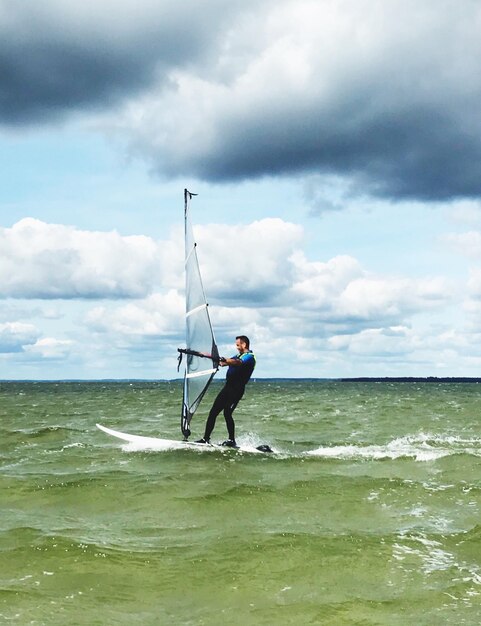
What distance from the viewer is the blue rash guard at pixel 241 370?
15.7 metres

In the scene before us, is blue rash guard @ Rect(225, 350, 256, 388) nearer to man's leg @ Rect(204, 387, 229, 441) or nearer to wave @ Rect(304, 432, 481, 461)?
man's leg @ Rect(204, 387, 229, 441)

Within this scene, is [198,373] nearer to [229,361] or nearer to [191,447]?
[229,361]

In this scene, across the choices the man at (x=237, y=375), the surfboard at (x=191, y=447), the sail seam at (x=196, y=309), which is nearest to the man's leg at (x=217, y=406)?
the man at (x=237, y=375)

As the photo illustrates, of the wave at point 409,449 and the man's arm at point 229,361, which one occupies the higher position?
the man's arm at point 229,361

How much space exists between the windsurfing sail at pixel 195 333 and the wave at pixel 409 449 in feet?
10.5

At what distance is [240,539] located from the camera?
862cm

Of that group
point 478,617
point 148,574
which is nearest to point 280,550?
point 148,574

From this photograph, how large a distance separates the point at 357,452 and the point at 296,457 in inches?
78.7

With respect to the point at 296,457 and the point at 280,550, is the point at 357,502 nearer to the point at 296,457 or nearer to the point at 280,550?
the point at 280,550

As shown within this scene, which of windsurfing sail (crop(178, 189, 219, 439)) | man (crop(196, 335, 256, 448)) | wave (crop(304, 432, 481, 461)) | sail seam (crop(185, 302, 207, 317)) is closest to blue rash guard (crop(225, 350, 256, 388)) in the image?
man (crop(196, 335, 256, 448))

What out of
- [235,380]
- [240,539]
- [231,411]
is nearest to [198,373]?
[235,380]

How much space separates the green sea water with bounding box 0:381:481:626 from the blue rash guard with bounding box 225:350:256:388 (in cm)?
172

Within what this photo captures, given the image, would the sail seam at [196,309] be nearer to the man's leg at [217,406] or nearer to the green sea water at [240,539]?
the man's leg at [217,406]

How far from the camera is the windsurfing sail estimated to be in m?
15.5
